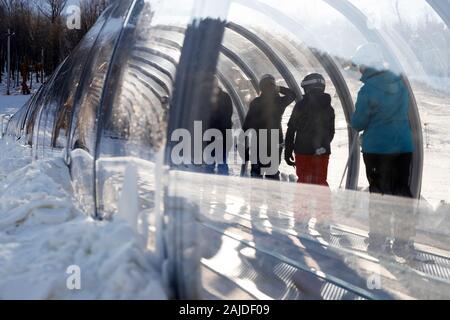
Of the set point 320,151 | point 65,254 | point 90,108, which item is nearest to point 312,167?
point 320,151

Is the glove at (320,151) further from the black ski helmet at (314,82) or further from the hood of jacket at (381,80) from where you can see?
the hood of jacket at (381,80)

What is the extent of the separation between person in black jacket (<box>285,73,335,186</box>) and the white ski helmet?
817mm

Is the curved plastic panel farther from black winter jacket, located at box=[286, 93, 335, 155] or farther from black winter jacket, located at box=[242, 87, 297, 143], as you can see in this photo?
black winter jacket, located at box=[286, 93, 335, 155]

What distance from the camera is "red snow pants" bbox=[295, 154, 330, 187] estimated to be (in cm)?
505

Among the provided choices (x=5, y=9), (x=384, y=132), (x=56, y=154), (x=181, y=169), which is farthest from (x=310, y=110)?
(x=5, y=9)

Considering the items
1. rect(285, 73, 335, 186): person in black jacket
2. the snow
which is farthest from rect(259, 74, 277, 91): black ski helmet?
the snow

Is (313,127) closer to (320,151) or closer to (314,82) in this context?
(320,151)

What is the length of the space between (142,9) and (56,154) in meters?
3.44

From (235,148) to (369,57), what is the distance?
396 centimetres

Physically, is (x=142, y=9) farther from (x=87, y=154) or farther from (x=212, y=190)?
(x=212, y=190)

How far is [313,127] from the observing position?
497cm

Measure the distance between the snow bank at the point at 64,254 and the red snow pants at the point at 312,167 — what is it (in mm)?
2354

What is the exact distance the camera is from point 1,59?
121 ft

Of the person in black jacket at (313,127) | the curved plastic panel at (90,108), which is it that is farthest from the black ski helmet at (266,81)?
the curved plastic panel at (90,108)
